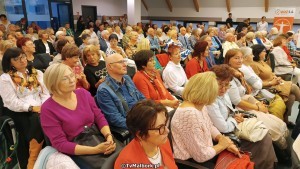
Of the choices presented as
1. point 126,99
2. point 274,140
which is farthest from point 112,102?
point 274,140

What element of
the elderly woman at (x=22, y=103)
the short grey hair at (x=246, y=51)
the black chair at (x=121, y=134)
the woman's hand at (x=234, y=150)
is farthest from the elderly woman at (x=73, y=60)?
the short grey hair at (x=246, y=51)

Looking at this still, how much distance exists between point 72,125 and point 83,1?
40.0 ft

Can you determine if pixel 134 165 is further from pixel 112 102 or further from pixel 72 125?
pixel 112 102

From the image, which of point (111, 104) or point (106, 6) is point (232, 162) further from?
point (106, 6)

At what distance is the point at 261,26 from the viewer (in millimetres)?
10570

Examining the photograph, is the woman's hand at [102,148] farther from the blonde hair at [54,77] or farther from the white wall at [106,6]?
the white wall at [106,6]

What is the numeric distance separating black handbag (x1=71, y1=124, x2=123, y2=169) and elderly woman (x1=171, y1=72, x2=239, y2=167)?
42 cm

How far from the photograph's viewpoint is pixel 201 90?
173cm

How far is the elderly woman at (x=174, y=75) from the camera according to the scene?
3107 mm

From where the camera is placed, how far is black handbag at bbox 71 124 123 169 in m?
1.58

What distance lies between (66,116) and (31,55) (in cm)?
210

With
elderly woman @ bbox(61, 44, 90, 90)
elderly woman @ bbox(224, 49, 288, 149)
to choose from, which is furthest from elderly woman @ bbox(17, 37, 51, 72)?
elderly woman @ bbox(224, 49, 288, 149)

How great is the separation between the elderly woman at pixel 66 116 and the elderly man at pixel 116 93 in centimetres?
22

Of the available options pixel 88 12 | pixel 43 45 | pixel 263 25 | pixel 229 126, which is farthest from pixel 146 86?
pixel 88 12
